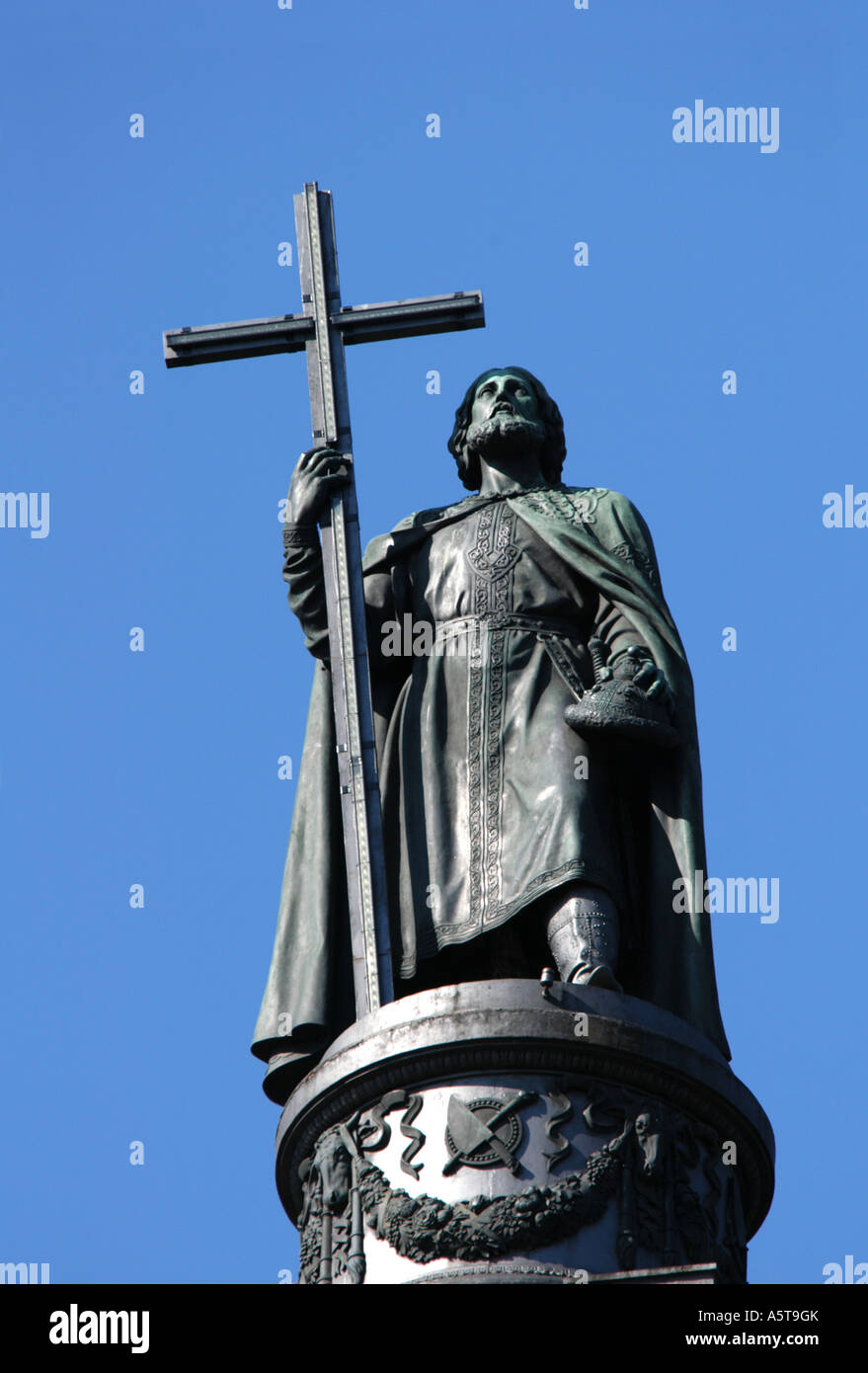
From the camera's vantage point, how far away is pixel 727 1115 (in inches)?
661

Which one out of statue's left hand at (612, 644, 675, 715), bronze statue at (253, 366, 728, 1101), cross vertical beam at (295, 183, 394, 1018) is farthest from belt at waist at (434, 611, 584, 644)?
cross vertical beam at (295, 183, 394, 1018)

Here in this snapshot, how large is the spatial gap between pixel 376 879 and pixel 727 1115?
8.34 ft

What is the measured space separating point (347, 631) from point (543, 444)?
246cm

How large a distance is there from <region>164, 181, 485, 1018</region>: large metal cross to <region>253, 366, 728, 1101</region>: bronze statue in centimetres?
35

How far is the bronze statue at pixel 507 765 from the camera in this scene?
17812 millimetres

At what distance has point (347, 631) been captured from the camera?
18.6 metres

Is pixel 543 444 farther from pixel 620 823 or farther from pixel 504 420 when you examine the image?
pixel 620 823

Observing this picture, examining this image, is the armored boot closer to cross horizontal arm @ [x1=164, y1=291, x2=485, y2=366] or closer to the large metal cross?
the large metal cross

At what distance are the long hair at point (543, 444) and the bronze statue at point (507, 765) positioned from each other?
35 cm

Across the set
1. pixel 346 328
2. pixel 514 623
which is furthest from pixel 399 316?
pixel 514 623

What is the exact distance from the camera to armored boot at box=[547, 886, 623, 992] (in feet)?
56.3

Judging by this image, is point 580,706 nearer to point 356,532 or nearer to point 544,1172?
point 356,532
